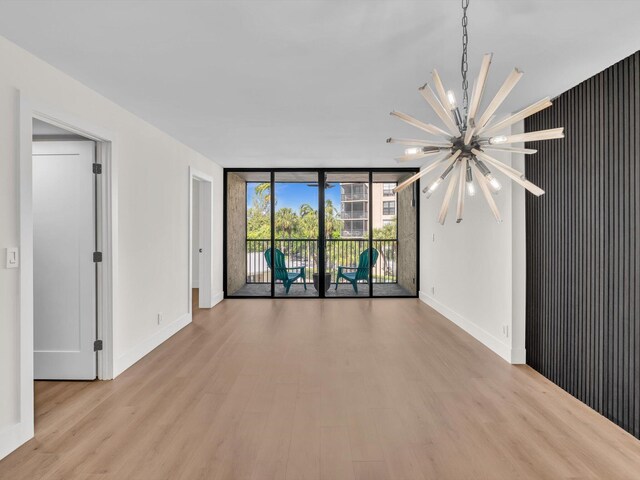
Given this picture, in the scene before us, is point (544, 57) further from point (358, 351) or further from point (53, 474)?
point (53, 474)

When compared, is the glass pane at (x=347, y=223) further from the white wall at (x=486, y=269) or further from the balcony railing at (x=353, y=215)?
the white wall at (x=486, y=269)

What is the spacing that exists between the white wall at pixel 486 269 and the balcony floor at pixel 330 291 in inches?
44.7

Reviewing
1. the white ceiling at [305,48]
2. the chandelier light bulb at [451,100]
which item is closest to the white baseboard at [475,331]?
the white ceiling at [305,48]

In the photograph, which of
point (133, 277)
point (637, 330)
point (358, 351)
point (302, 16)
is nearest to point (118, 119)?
point (133, 277)


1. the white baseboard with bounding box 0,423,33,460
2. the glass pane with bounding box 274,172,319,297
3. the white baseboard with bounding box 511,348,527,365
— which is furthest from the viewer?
the glass pane with bounding box 274,172,319,297

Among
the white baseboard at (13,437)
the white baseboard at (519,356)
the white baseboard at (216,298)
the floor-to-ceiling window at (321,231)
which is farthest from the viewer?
the floor-to-ceiling window at (321,231)

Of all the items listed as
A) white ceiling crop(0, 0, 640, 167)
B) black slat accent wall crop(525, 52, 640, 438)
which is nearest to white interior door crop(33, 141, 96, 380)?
white ceiling crop(0, 0, 640, 167)

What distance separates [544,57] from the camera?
2.33 m

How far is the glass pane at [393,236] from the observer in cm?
666

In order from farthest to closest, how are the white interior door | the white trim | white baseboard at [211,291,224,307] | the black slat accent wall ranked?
white baseboard at [211,291,224,307], the white interior door, the black slat accent wall, the white trim

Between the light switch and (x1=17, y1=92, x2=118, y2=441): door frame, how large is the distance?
3 cm

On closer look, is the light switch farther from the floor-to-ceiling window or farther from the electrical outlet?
the floor-to-ceiling window

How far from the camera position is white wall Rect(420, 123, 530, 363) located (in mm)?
3383

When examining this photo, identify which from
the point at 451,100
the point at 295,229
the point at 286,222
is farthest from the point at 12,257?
the point at 295,229
